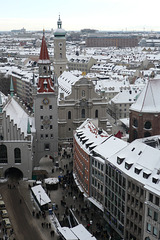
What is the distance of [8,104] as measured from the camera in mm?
89188

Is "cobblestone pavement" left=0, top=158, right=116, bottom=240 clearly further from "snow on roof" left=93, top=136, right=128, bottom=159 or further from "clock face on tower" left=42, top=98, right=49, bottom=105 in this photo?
"clock face on tower" left=42, top=98, right=49, bottom=105

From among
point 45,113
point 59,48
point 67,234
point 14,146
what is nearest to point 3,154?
point 14,146

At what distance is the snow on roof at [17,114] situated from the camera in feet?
274

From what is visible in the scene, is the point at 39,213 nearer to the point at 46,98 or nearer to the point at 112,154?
the point at 112,154

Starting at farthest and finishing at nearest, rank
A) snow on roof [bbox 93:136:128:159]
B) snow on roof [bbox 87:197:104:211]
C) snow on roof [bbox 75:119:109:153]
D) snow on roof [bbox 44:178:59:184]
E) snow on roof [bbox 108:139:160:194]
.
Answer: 1. snow on roof [bbox 44:178:59:184]
2. snow on roof [bbox 75:119:109:153]
3. snow on roof [bbox 87:197:104:211]
4. snow on roof [bbox 93:136:128:159]
5. snow on roof [bbox 108:139:160:194]

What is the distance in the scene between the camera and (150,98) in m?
79.0

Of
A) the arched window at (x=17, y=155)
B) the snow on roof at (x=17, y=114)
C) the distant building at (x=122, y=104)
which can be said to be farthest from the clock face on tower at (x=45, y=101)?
the distant building at (x=122, y=104)

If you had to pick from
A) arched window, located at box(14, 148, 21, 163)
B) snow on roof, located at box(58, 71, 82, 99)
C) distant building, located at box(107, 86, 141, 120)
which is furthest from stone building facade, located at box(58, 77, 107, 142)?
arched window, located at box(14, 148, 21, 163)

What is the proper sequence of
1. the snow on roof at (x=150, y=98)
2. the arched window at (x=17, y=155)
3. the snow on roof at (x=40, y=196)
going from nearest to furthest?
1. the snow on roof at (x=40, y=196)
2. the snow on roof at (x=150, y=98)
3. the arched window at (x=17, y=155)

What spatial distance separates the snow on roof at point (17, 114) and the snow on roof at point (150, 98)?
27755 mm

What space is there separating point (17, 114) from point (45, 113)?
284 inches

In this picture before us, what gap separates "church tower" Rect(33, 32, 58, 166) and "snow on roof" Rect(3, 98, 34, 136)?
3.90m

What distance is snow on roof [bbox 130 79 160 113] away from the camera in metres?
77.9

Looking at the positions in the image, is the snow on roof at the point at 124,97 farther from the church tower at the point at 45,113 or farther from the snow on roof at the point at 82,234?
the snow on roof at the point at 82,234
